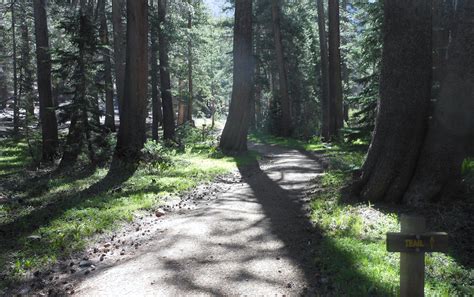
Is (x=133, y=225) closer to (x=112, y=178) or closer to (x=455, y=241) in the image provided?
(x=112, y=178)

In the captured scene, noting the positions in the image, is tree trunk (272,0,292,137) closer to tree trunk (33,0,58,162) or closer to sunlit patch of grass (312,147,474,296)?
tree trunk (33,0,58,162)

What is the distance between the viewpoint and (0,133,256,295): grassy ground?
642cm

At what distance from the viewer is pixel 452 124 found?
7.05 m

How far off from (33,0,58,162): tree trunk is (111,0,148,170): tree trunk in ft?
15.8

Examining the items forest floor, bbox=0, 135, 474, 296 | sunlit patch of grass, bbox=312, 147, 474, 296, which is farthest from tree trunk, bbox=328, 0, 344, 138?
sunlit patch of grass, bbox=312, 147, 474, 296

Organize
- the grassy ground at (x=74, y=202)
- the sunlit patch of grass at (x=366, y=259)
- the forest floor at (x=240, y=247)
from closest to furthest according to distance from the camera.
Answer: the sunlit patch of grass at (x=366, y=259), the forest floor at (x=240, y=247), the grassy ground at (x=74, y=202)

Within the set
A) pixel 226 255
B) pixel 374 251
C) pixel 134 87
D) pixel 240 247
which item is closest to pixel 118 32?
pixel 134 87

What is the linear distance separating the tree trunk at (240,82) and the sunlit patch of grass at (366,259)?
893 centimetres

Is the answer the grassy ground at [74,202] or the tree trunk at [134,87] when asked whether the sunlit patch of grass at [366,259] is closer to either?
the grassy ground at [74,202]

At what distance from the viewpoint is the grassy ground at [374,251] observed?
462 centimetres

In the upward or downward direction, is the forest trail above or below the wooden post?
below

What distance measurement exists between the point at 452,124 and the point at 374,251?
2.94 metres

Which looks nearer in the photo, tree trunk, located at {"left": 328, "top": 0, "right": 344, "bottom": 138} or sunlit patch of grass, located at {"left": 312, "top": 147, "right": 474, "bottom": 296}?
sunlit patch of grass, located at {"left": 312, "top": 147, "right": 474, "bottom": 296}

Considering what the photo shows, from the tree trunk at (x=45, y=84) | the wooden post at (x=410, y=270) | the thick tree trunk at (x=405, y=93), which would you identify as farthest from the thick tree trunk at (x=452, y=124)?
the tree trunk at (x=45, y=84)
